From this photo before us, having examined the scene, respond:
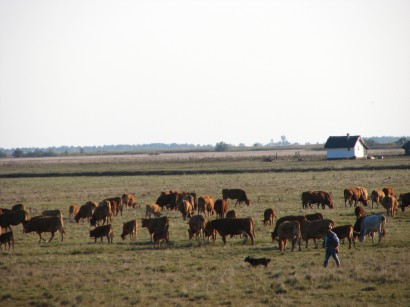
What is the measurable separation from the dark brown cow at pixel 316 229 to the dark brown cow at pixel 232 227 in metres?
2.17

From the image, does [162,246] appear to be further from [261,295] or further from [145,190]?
[145,190]

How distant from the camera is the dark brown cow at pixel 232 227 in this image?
23.4 metres

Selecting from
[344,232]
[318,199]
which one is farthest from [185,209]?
[344,232]

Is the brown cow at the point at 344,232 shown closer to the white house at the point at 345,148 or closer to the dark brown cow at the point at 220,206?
the dark brown cow at the point at 220,206

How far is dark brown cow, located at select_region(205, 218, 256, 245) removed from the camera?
2336cm

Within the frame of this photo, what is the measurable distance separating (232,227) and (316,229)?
11.3 ft

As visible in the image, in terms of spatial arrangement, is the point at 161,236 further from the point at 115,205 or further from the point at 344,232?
the point at 115,205

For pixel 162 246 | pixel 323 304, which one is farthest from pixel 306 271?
pixel 162 246

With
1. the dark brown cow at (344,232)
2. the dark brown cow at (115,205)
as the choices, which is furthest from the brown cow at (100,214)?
the dark brown cow at (344,232)

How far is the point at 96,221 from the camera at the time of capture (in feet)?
101

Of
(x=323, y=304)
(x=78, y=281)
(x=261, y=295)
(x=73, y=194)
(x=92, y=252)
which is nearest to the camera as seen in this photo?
(x=323, y=304)

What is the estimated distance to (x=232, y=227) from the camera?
2355 centimetres

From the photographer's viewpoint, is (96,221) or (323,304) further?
(96,221)

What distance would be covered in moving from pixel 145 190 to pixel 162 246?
27.5 m
